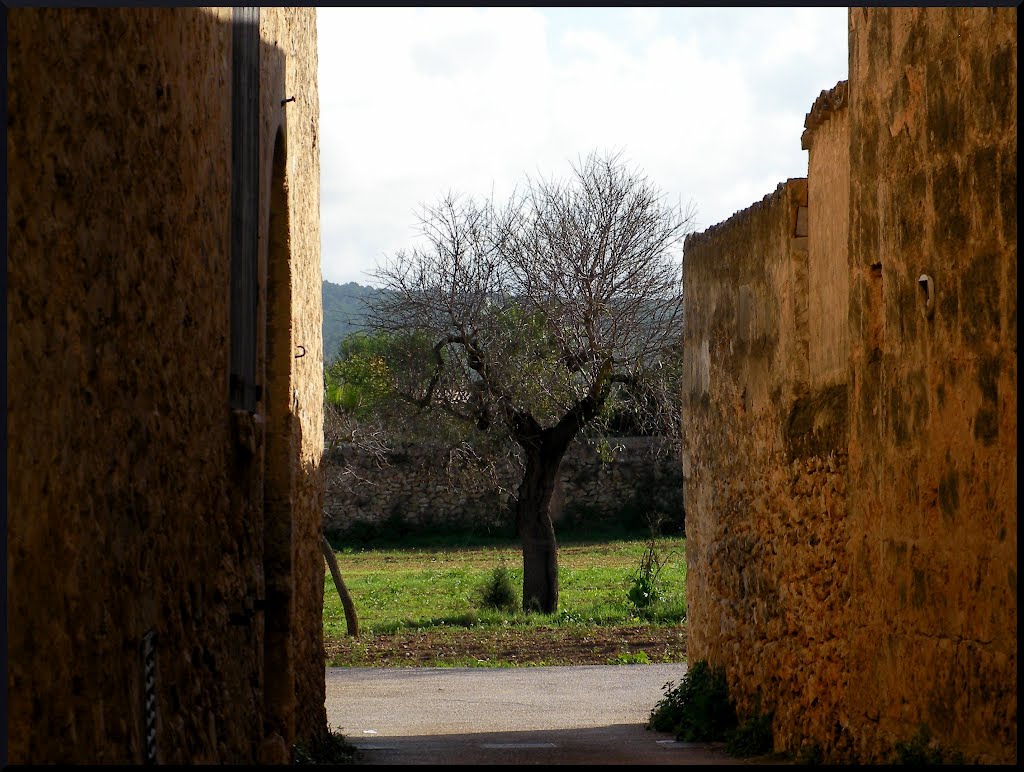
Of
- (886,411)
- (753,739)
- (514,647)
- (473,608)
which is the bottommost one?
(514,647)

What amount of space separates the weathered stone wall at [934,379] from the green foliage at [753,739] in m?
1.94

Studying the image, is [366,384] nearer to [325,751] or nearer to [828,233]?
[325,751]

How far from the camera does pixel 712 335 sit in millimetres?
10172

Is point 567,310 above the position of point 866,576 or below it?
above

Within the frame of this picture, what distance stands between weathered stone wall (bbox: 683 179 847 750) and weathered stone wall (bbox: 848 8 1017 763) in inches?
32.2

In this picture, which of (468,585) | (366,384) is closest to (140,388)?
(366,384)

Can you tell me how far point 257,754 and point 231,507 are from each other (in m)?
1.29

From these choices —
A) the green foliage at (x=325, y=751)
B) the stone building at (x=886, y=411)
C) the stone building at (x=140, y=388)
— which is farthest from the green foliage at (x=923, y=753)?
the green foliage at (x=325, y=751)

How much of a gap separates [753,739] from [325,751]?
8.94 feet

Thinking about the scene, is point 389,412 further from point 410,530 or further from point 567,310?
point 410,530

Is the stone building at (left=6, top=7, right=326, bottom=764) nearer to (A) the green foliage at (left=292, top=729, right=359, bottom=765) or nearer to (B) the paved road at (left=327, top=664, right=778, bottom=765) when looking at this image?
(A) the green foliage at (left=292, top=729, right=359, bottom=765)

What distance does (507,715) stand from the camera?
11.0 meters

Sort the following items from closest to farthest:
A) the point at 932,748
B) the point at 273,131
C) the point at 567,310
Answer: the point at 932,748 < the point at 273,131 < the point at 567,310

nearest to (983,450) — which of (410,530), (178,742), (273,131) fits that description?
(178,742)
